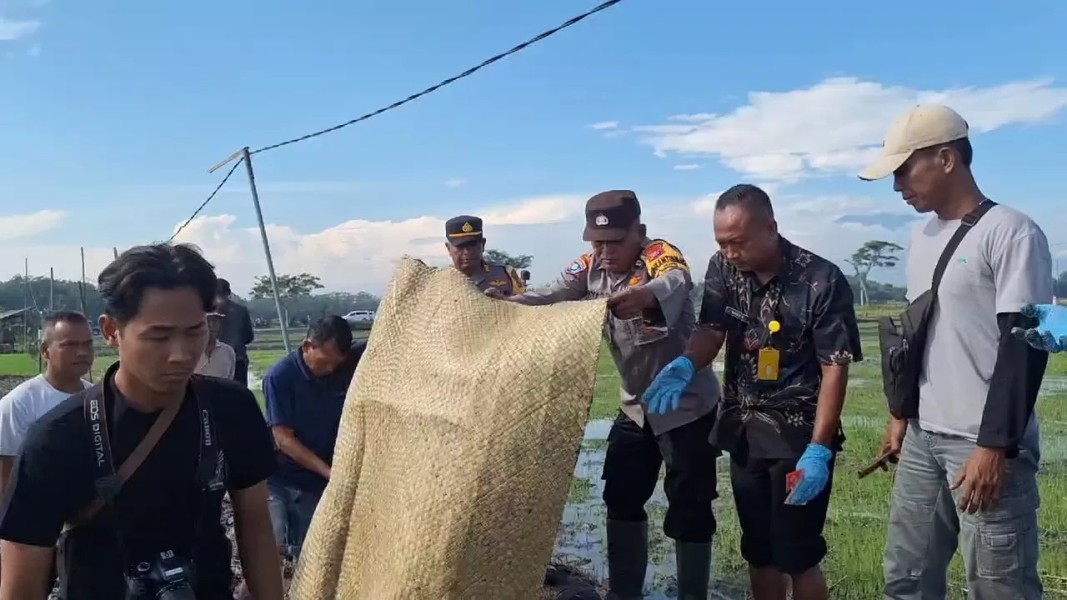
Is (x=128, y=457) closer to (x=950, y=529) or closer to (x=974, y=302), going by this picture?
(x=974, y=302)

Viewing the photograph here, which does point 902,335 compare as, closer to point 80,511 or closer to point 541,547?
point 541,547

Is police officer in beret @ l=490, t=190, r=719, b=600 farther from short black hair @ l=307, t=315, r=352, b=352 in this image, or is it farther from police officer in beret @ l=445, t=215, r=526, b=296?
police officer in beret @ l=445, t=215, r=526, b=296

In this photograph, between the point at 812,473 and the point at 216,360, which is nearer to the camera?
the point at 812,473

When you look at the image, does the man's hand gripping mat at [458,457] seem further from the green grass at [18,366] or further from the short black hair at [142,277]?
the green grass at [18,366]

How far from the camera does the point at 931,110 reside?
277 cm

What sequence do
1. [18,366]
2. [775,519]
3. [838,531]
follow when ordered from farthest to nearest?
[18,366], [838,531], [775,519]

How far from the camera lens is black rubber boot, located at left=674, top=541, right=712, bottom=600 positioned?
3.52 m

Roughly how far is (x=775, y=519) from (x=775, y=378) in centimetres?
49

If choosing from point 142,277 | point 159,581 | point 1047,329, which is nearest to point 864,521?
point 1047,329

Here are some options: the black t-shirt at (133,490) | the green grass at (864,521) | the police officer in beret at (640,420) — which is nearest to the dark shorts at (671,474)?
the police officer in beret at (640,420)

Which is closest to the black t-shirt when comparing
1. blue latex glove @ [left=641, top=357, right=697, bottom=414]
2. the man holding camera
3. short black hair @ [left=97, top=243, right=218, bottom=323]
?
the man holding camera

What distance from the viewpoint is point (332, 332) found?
4.09 m

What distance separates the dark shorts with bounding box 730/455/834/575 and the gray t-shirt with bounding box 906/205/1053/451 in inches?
16.9

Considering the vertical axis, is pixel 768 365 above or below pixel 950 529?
above
